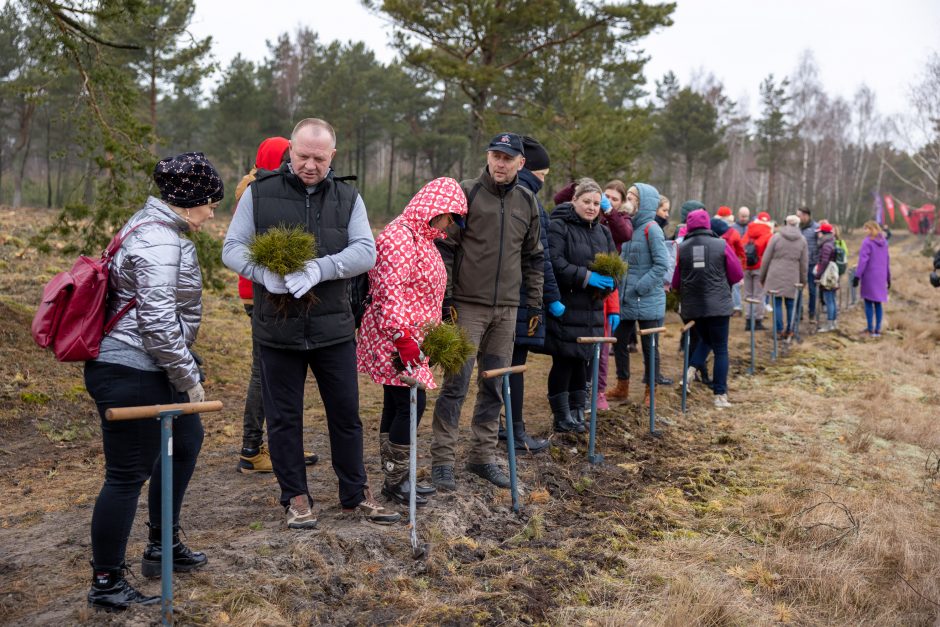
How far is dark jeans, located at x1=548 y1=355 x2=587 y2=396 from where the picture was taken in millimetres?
6250

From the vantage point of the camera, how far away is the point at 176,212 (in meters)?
3.22

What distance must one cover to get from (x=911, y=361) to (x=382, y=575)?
10.6m

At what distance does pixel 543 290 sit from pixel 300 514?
2.61 metres

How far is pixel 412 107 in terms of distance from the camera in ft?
113

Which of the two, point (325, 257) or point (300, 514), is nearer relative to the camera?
Result: point (325, 257)

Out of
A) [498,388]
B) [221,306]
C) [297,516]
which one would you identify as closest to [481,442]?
[498,388]

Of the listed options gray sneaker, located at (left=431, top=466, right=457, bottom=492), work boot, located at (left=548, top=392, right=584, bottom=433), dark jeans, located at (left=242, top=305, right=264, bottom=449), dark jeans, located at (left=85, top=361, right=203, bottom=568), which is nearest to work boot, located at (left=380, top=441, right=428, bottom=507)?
gray sneaker, located at (left=431, top=466, right=457, bottom=492)

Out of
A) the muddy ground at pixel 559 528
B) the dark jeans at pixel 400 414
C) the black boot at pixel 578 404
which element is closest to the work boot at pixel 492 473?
the muddy ground at pixel 559 528

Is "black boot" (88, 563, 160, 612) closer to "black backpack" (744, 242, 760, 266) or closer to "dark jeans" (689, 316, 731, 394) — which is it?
"dark jeans" (689, 316, 731, 394)

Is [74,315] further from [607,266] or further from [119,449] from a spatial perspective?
[607,266]

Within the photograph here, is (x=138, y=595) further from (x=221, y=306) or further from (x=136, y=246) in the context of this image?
(x=221, y=306)

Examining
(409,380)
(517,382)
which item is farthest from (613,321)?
(409,380)

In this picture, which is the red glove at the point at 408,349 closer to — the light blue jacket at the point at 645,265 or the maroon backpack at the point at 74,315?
the maroon backpack at the point at 74,315

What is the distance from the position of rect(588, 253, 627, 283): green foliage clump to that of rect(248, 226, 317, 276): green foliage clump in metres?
3.01
